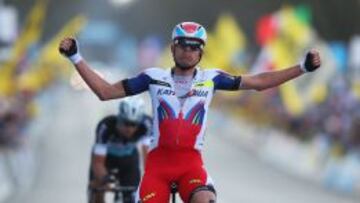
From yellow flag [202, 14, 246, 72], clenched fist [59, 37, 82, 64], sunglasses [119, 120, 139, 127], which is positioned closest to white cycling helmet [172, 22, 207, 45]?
clenched fist [59, 37, 82, 64]

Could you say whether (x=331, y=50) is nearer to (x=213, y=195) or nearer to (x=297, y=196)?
(x=297, y=196)

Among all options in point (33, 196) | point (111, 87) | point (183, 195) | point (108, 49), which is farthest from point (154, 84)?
point (108, 49)

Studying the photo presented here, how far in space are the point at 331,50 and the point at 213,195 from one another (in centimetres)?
2121

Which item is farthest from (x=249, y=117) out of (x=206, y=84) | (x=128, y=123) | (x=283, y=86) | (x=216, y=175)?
(x=206, y=84)

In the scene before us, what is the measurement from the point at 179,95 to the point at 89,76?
0.77 m

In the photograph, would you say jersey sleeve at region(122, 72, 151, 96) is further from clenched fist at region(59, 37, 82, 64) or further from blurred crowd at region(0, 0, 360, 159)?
blurred crowd at region(0, 0, 360, 159)

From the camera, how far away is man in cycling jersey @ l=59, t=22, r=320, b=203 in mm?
8258

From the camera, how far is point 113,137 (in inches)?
441

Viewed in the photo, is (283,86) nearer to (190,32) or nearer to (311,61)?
(311,61)

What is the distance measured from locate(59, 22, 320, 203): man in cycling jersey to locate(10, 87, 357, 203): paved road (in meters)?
11.6

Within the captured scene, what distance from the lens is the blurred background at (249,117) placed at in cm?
2281

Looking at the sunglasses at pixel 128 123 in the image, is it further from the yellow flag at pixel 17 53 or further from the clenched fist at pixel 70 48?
the yellow flag at pixel 17 53

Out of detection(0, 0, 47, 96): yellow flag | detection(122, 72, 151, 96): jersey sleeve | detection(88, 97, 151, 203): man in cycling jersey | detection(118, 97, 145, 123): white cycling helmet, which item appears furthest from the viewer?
detection(0, 0, 47, 96): yellow flag

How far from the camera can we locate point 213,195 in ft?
26.5
